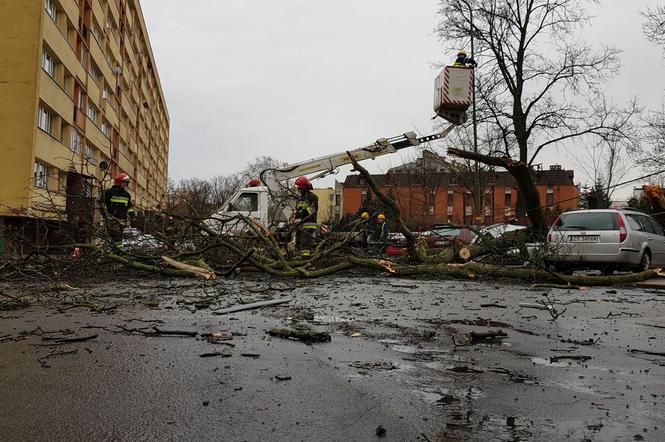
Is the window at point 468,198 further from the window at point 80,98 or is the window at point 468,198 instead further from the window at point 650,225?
the window at point 80,98

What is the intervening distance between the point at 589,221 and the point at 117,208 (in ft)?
31.7

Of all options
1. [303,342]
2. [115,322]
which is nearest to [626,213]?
[303,342]

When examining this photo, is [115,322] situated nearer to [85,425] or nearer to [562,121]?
[85,425]

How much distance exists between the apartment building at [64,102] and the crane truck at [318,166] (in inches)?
107

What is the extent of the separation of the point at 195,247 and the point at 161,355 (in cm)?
577

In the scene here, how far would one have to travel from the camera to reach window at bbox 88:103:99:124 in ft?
111

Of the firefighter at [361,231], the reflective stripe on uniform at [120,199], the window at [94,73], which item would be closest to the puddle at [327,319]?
the firefighter at [361,231]

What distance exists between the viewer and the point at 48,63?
83.0ft

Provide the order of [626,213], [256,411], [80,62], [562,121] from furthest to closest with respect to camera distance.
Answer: [80,62] < [562,121] < [626,213] < [256,411]

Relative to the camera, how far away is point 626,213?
11.7m

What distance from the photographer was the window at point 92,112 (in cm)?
3369

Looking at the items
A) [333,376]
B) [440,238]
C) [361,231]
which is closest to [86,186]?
[361,231]

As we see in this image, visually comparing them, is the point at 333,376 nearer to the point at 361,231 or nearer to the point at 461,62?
the point at 361,231

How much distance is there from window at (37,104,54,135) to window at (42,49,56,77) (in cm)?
174
